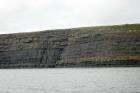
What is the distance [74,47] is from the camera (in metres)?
135

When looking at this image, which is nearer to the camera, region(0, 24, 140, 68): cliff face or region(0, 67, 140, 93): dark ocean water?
region(0, 67, 140, 93): dark ocean water

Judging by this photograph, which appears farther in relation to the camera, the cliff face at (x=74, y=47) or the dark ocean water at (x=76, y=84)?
the cliff face at (x=74, y=47)

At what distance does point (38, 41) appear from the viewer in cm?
14725

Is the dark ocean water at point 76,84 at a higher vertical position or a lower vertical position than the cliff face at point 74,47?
lower

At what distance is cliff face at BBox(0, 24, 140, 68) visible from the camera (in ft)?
408

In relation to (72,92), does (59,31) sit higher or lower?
higher

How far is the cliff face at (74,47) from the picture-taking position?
124m

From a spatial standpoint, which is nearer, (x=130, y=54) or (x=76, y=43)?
(x=130, y=54)

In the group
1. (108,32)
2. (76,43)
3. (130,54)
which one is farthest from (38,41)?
(130,54)

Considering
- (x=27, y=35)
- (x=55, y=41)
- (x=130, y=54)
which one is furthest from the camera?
(x=27, y=35)

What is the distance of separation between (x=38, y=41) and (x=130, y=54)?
39504mm

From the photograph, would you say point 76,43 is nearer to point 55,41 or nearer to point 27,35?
point 55,41

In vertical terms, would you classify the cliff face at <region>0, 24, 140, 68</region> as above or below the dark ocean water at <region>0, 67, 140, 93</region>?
above

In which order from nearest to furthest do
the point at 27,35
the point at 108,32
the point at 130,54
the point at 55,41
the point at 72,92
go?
the point at 72,92 < the point at 130,54 < the point at 108,32 < the point at 55,41 < the point at 27,35
